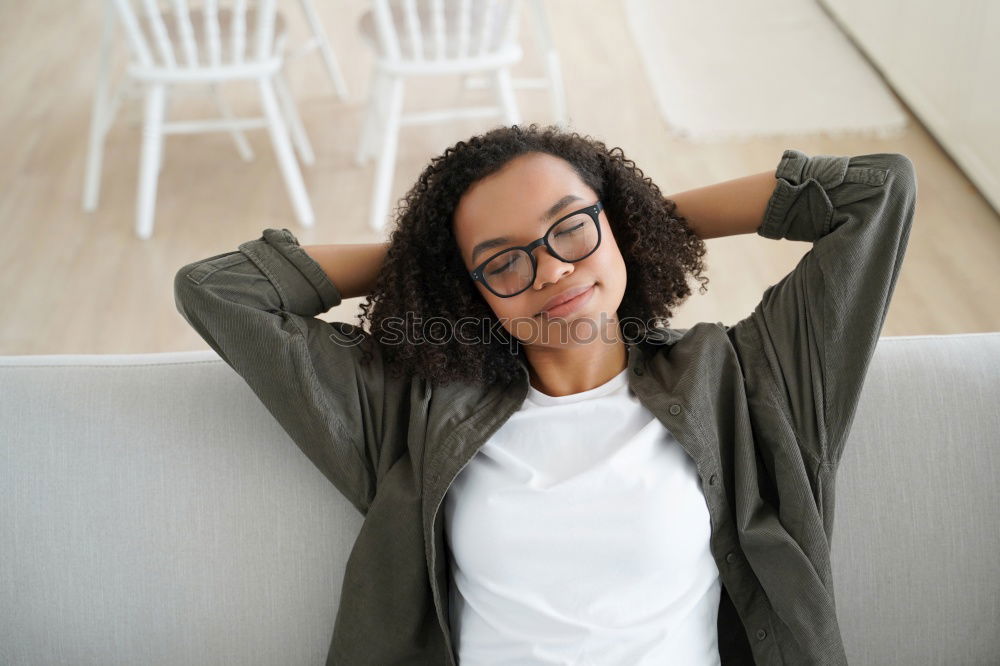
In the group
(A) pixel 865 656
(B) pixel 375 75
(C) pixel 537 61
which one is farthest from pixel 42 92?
(A) pixel 865 656

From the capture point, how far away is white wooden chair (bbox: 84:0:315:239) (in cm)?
298

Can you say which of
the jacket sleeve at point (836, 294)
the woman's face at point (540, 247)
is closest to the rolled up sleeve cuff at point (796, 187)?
the jacket sleeve at point (836, 294)

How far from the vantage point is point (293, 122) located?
358cm

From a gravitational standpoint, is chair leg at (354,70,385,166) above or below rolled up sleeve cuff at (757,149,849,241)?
below

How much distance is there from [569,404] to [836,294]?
0.39 m

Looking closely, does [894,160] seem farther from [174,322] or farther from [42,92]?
[42,92]

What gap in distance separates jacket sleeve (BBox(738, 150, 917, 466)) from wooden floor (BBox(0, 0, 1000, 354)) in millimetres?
1307

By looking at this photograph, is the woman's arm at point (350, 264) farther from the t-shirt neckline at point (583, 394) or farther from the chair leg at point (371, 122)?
the chair leg at point (371, 122)

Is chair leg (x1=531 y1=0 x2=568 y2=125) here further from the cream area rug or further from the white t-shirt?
the white t-shirt

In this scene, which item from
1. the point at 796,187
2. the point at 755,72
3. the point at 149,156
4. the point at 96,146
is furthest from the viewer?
the point at 755,72

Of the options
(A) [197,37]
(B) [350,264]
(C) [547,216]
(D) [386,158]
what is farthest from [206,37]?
(C) [547,216]

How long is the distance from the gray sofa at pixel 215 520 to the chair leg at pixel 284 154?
72.5 inches

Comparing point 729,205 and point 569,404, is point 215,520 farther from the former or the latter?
point 729,205

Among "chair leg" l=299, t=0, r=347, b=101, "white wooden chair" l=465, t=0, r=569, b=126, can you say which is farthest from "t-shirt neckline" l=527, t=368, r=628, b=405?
"chair leg" l=299, t=0, r=347, b=101
